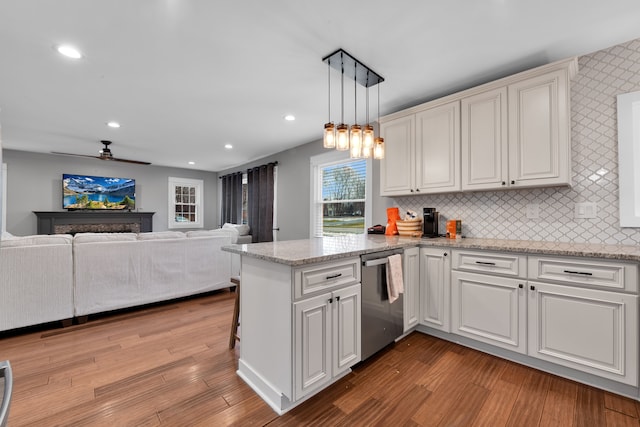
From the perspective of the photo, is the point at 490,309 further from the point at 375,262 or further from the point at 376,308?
the point at 375,262

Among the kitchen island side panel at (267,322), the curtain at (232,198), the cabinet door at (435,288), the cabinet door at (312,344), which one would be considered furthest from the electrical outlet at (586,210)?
the curtain at (232,198)

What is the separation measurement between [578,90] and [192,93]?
351 centimetres

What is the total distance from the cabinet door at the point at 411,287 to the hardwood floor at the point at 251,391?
0.20 meters

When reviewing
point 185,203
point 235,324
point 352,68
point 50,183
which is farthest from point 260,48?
point 185,203

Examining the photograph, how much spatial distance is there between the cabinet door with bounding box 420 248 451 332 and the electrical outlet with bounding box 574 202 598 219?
3.46 ft

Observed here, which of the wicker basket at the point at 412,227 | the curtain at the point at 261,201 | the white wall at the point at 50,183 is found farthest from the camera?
the curtain at the point at 261,201

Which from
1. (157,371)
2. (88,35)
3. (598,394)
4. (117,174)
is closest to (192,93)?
(88,35)

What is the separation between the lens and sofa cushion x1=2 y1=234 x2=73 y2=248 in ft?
8.90

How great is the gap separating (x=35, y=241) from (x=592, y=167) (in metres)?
5.11

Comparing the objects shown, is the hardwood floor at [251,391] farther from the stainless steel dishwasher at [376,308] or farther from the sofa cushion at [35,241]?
the sofa cushion at [35,241]

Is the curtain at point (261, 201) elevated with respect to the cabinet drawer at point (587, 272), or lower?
elevated

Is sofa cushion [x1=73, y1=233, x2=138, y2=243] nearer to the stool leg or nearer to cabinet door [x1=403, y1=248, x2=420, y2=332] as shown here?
the stool leg

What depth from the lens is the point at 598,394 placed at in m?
1.81

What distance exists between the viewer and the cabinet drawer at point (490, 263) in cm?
210
